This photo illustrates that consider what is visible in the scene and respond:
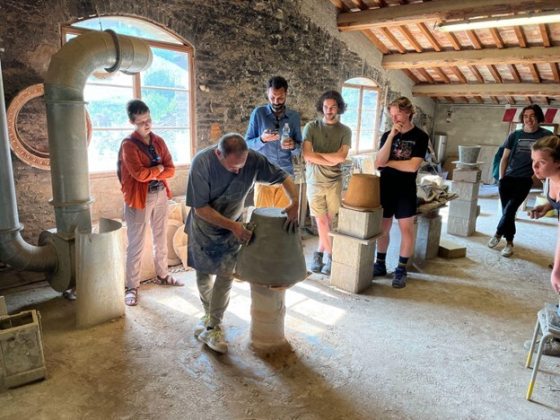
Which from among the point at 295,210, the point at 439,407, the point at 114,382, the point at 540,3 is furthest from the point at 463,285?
the point at 540,3

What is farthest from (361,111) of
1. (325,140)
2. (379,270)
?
(379,270)

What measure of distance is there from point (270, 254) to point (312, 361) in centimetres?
73

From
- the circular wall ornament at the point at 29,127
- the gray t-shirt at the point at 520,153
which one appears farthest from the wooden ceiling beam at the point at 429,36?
the circular wall ornament at the point at 29,127

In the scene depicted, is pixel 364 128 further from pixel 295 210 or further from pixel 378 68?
pixel 295 210

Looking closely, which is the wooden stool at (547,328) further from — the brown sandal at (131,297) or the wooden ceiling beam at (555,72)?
the wooden ceiling beam at (555,72)

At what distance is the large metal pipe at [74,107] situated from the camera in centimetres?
267

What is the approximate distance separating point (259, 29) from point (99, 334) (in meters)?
3.97

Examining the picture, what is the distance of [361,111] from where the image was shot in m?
8.28

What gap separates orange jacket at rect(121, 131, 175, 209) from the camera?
3002 millimetres

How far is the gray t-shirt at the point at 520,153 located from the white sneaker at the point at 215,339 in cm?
361

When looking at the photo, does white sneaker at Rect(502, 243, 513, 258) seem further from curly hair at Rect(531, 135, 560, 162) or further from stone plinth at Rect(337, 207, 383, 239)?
curly hair at Rect(531, 135, 560, 162)

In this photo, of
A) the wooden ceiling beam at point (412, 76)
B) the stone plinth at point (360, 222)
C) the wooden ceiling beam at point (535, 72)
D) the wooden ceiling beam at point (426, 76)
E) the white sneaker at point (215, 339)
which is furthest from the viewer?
the wooden ceiling beam at point (412, 76)

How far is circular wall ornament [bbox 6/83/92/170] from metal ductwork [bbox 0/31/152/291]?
0.58 metres

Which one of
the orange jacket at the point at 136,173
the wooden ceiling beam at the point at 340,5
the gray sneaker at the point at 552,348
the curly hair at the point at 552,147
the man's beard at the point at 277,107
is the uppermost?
the wooden ceiling beam at the point at 340,5
